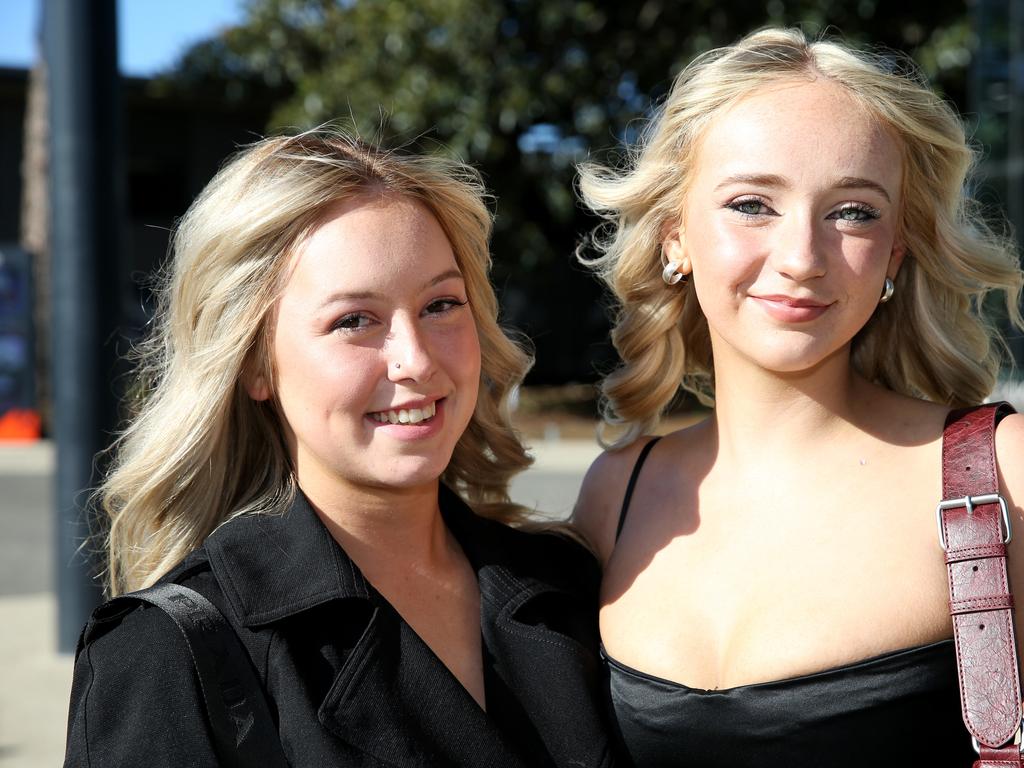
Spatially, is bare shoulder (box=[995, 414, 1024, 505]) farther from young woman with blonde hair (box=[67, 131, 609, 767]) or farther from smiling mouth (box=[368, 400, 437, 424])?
smiling mouth (box=[368, 400, 437, 424])

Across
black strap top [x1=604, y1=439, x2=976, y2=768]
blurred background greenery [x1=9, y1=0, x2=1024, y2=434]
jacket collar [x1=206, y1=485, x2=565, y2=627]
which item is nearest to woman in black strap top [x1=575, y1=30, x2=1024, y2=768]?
black strap top [x1=604, y1=439, x2=976, y2=768]

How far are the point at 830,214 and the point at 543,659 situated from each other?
3.34 feet

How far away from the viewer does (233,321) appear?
83.7 inches

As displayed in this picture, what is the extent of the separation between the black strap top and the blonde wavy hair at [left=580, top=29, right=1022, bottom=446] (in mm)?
749

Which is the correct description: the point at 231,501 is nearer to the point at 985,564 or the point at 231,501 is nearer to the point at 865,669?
the point at 865,669

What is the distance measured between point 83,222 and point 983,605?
4.35m

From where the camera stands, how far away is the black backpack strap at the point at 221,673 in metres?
1.80

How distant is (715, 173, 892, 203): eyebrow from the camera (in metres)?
2.22

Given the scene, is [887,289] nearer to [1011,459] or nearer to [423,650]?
[1011,459]

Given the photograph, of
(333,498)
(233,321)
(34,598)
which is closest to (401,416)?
(333,498)

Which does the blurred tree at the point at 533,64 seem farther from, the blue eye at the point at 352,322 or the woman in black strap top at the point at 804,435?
the blue eye at the point at 352,322

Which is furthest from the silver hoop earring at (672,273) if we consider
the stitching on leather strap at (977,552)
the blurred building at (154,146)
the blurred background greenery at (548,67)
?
the blurred building at (154,146)

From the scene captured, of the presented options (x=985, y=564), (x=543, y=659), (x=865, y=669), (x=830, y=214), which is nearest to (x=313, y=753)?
(x=543, y=659)

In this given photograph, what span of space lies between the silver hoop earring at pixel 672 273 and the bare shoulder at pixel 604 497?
0.38 metres
